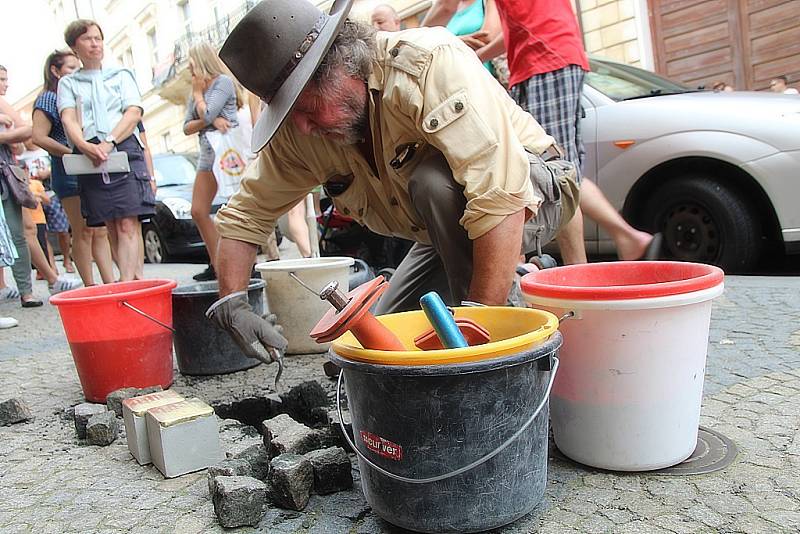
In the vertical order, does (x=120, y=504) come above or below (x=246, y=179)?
below

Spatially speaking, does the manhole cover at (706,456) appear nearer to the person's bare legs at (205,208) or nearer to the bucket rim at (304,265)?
the bucket rim at (304,265)

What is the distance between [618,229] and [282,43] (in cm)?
179

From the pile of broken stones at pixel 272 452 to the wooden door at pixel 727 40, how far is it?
8461mm

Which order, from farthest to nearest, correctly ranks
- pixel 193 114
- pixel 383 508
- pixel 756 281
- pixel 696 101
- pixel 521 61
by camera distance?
1. pixel 193 114
2. pixel 696 101
3. pixel 756 281
4. pixel 521 61
5. pixel 383 508

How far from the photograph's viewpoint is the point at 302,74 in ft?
6.17

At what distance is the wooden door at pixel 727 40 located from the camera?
852 centimetres

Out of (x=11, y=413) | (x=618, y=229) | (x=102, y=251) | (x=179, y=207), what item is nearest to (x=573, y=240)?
(x=618, y=229)

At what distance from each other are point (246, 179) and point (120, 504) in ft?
3.88

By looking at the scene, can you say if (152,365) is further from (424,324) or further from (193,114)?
(193,114)

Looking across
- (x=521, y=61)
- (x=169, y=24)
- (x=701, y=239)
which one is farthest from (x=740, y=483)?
(x=169, y=24)

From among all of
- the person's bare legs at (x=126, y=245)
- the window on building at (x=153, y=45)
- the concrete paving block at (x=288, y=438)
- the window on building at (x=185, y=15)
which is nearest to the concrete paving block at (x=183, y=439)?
the concrete paving block at (x=288, y=438)

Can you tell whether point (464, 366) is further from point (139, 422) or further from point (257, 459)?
point (139, 422)

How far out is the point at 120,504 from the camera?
1.87m

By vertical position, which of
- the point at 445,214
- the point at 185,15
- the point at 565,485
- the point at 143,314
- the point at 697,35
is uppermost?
the point at 185,15
